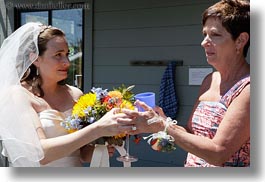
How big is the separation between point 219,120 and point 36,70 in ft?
2.95

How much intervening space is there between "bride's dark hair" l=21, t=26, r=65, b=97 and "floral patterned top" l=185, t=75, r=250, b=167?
2.47 feet

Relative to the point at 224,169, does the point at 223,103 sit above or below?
above

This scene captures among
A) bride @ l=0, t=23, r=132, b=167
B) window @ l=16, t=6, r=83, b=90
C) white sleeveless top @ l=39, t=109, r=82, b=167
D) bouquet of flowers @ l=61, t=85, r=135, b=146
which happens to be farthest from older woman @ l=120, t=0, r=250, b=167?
window @ l=16, t=6, r=83, b=90

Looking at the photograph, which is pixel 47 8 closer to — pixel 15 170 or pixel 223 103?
pixel 15 170

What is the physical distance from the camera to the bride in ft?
5.53

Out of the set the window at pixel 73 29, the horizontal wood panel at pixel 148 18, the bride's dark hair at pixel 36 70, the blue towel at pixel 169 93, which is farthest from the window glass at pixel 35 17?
the bride's dark hair at pixel 36 70

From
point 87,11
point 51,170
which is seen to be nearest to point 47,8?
point 87,11

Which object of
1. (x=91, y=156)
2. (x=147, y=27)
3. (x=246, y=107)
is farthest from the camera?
(x=147, y=27)

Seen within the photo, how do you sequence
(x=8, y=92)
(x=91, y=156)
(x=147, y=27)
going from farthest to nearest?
(x=147, y=27)
(x=91, y=156)
(x=8, y=92)

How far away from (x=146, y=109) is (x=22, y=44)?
0.68 meters

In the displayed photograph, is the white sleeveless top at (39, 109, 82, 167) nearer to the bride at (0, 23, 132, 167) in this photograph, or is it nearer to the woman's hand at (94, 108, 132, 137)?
the bride at (0, 23, 132, 167)

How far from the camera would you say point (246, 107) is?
153 cm

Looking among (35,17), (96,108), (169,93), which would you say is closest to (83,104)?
(96,108)

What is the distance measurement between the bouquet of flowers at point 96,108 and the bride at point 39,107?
60 millimetres
